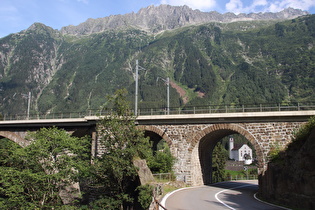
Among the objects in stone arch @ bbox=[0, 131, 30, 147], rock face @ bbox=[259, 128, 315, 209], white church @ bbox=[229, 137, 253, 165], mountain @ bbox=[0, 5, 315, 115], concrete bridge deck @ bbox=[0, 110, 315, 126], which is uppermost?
→ mountain @ bbox=[0, 5, 315, 115]

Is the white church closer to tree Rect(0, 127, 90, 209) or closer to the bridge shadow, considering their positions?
the bridge shadow

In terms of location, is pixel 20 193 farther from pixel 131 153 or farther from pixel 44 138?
pixel 131 153

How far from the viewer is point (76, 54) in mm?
190250

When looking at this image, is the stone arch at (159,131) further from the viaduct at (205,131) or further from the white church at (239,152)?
the white church at (239,152)

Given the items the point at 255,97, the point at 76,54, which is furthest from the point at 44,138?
the point at 76,54

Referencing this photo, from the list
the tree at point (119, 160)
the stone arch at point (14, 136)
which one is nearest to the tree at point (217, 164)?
the stone arch at point (14, 136)

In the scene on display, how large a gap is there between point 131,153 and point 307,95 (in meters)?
118

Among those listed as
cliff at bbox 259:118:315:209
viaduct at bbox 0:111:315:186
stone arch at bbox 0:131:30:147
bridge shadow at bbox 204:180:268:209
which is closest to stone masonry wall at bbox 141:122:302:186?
viaduct at bbox 0:111:315:186

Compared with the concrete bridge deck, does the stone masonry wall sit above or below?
below

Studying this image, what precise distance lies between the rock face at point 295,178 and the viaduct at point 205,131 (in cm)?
557

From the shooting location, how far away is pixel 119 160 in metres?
20.1

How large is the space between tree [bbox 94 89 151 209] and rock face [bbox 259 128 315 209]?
870 cm

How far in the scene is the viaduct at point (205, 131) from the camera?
24016 mm

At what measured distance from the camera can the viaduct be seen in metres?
24.0
